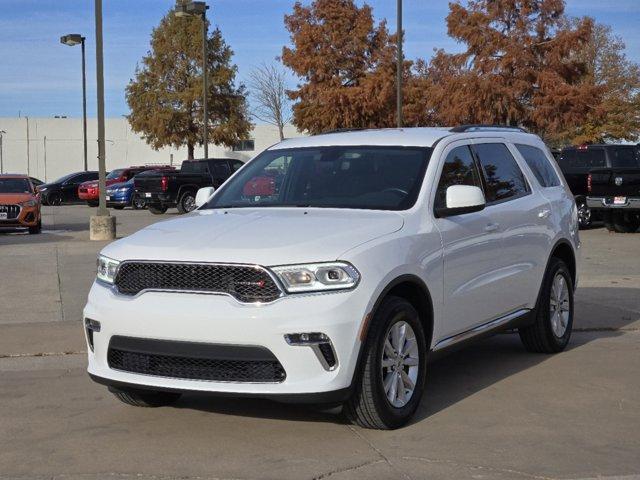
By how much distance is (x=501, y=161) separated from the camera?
8.03m

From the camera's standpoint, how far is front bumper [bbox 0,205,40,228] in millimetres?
23297

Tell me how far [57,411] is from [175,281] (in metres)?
1.64

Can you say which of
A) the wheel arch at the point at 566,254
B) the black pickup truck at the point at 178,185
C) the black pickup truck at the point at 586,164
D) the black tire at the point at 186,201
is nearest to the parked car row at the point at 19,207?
the black pickup truck at the point at 178,185

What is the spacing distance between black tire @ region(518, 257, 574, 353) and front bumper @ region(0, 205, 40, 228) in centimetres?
1722

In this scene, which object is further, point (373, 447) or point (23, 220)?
point (23, 220)

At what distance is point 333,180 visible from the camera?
7.06 m

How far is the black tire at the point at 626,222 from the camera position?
23234 mm

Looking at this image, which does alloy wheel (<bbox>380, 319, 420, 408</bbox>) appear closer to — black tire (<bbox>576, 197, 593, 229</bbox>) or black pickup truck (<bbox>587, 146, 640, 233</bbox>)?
black pickup truck (<bbox>587, 146, 640, 233</bbox>)

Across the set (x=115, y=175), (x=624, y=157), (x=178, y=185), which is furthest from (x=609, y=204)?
(x=115, y=175)

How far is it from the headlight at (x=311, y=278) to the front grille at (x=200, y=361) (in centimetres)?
40

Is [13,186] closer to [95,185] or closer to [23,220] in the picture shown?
[23,220]

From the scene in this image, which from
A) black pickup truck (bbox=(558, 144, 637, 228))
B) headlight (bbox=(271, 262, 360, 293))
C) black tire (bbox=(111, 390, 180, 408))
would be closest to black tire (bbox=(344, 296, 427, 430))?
headlight (bbox=(271, 262, 360, 293))

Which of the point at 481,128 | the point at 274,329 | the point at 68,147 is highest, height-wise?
the point at 68,147

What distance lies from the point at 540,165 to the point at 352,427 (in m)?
3.72
